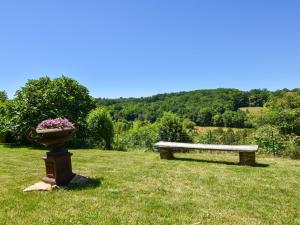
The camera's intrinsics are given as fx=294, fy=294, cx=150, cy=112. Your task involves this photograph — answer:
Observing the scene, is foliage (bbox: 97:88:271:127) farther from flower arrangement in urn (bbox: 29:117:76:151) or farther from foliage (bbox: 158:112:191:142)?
flower arrangement in urn (bbox: 29:117:76:151)

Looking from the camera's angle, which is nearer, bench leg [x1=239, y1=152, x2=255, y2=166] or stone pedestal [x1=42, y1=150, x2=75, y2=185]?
stone pedestal [x1=42, y1=150, x2=75, y2=185]

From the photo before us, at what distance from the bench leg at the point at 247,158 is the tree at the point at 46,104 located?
37.5ft

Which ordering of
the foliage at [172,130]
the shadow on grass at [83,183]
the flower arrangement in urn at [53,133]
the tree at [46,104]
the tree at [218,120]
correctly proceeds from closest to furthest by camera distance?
the shadow on grass at [83,183] < the flower arrangement in urn at [53,133] < the tree at [46,104] < the foliage at [172,130] < the tree at [218,120]

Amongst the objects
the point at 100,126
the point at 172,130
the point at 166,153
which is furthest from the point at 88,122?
the point at 166,153

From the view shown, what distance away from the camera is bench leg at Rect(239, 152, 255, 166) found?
9695 millimetres

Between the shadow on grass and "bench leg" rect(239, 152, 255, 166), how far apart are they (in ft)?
15.9

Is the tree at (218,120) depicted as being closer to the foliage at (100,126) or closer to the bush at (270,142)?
the foliage at (100,126)

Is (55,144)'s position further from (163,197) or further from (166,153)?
(166,153)

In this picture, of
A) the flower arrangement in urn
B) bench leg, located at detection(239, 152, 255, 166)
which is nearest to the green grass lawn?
bench leg, located at detection(239, 152, 255, 166)

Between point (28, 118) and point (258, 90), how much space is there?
66447 mm

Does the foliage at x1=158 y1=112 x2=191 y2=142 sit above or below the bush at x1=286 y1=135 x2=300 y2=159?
above

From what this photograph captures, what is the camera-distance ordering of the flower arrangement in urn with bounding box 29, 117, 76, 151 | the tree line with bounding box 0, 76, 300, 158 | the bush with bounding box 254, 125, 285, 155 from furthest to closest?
1. the tree line with bounding box 0, 76, 300, 158
2. the bush with bounding box 254, 125, 285, 155
3. the flower arrangement in urn with bounding box 29, 117, 76, 151

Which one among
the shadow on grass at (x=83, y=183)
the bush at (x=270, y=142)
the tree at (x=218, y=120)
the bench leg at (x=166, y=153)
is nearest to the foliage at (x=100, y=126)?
the bench leg at (x=166, y=153)

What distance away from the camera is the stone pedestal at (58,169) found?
702 centimetres
